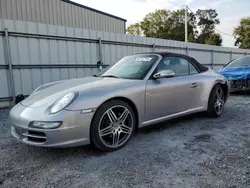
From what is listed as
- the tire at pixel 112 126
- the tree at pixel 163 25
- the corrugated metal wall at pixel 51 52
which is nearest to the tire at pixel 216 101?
the tire at pixel 112 126

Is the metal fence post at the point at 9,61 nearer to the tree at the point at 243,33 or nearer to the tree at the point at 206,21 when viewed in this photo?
the tree at the point at 243,33

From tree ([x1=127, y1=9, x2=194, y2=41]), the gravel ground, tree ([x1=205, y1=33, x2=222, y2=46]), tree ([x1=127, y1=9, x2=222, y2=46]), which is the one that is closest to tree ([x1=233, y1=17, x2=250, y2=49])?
tree ([x1=205, y1=33, x2=222, y2=46])

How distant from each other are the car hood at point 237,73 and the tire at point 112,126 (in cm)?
495

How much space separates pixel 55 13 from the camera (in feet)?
33.7

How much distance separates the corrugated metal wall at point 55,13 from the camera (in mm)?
8930

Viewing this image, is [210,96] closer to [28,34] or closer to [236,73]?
[236,73]

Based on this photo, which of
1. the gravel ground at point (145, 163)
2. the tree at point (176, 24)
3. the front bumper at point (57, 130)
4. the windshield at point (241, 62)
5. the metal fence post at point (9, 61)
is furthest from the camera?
the tree at point (176, 24)

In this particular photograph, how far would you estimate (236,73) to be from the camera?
6.57 meters

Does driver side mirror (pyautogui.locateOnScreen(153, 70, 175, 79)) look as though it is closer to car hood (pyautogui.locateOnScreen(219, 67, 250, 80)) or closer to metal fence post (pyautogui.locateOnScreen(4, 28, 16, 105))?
metal fence post (pyautogui.locateOnScreen(4, 28, 16, 105))

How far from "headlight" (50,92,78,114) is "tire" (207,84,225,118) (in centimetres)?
277

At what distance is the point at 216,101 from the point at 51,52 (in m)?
4.53

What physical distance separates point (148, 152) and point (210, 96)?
206 centimetres

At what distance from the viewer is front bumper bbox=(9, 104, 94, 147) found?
A: 227 cm

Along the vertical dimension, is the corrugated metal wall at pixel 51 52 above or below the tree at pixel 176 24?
below
